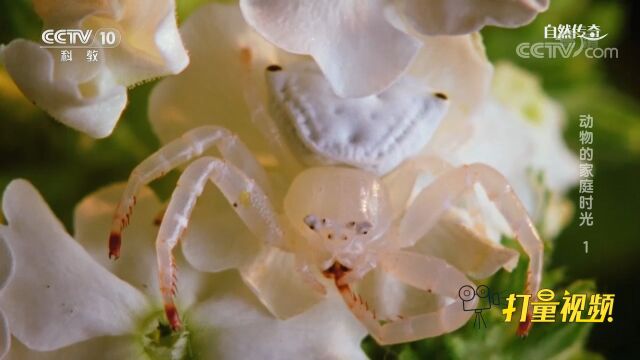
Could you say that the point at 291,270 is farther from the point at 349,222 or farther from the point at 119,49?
the point at 119,49

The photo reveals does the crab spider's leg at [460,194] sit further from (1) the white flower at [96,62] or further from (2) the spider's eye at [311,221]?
(1) the white flower at [96,62]

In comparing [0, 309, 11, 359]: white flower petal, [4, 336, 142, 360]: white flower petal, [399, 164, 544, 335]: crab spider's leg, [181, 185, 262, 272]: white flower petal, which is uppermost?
[399, 164, 544, 335]: crab spider's leg

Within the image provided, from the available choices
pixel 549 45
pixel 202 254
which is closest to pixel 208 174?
pixel 202 254

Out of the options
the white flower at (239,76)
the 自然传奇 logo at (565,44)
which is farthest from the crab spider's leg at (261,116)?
the 自然传奇 logo at (565,44)

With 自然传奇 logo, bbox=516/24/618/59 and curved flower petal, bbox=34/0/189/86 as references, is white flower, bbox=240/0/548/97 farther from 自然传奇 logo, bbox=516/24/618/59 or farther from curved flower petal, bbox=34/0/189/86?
自然传奇 logo, bbox=516/24/618/59

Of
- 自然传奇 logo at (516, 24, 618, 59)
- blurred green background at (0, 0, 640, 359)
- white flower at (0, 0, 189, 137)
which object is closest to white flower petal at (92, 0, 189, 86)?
white flower at (0, 0, 189, 137)

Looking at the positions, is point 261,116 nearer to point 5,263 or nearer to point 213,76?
point 213,76

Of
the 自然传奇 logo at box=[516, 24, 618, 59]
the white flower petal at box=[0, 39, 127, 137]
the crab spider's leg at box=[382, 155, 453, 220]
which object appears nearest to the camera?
the white flower petal at box=[0, 39, 127, 137]

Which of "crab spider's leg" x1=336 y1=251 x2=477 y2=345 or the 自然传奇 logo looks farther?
the 自然传奇 logo
